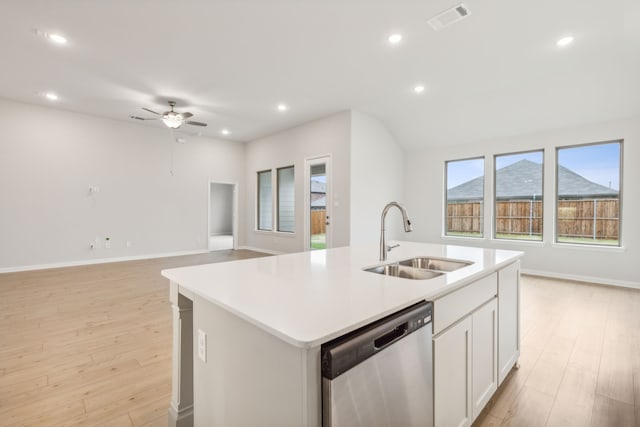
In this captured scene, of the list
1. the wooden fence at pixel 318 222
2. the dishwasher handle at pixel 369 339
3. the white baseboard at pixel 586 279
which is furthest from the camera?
the wooden fence at pixel 318 222

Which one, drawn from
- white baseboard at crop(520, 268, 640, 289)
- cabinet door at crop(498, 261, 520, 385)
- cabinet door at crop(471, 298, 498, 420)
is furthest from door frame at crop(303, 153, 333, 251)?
cabinet door at crop(471, 298, 498, 420)

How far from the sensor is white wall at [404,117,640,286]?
4.44 m

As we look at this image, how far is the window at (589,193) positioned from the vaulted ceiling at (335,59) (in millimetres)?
585

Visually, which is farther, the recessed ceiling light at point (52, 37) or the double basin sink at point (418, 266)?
the recessed ceiling light at point (52, 37)

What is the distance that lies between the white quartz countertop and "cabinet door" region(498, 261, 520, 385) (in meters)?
0.15

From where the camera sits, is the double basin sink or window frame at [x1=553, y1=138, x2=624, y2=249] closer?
the double basin sink

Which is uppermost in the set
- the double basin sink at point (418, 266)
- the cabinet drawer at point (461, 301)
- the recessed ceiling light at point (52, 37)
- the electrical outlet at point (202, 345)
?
the recessed ceiling light at point (52, 37)

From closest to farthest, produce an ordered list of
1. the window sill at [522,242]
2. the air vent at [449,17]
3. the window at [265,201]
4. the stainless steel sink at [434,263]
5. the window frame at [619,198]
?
1. the stainless steel sink at [434,263]
2. the air vent at [449,17]
3. the window frame at [619,198]
4. the window sill at [522,242]
5. the window at [265,201]

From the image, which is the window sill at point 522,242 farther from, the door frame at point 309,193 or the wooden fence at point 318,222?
the wooden fence at point 318,222

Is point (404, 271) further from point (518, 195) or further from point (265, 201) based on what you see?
point (265, 201)

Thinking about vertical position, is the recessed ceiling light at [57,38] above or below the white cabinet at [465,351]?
above

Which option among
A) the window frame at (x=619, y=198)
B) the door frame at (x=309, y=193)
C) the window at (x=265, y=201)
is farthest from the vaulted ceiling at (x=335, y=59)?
the window at (x=265, y=201)

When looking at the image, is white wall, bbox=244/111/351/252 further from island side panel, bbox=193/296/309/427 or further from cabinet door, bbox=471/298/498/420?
island side panel, bbox=193/296/309/427

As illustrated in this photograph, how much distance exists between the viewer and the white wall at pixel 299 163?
5676 mm
